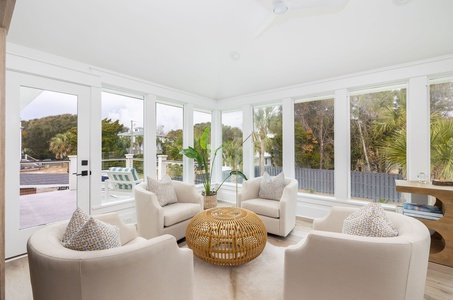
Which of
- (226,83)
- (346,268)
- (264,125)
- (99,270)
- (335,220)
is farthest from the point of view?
(264,125)

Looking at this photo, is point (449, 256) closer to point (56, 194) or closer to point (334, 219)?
point (334, 219)

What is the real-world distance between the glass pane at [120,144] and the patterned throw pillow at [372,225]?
11.5ft

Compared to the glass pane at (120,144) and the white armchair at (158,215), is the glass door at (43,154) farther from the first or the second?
the white armchair at (158,215)

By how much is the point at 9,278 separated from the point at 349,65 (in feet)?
17.0

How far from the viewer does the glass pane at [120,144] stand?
3598 millimetres

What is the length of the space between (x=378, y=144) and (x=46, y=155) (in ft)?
16.4

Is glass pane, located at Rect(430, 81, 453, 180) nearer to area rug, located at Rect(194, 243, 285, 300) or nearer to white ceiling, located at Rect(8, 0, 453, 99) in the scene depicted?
white ceiling, located at Rect(8, 0, 453, 99)

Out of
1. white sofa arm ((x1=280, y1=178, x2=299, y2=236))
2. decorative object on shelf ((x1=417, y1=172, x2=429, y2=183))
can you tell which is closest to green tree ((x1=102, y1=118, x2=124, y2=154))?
white sofa arm ((x1=280, y1=178, x2=299, y2=236))

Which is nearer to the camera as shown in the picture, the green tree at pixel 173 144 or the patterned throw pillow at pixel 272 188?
the patterned throw pillow at pixel 272 188

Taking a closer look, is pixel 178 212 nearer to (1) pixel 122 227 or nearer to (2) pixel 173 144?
(1) pixel 122 227

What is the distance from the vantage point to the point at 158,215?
2.80m

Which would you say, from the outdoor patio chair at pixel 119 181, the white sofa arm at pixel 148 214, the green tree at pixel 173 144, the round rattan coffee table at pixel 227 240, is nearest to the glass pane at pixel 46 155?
the outdoor patio chair at pixel 119 181

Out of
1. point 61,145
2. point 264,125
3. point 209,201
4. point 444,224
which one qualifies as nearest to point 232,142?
point 264,125

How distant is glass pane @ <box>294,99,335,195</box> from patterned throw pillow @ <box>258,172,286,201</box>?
0.89m
